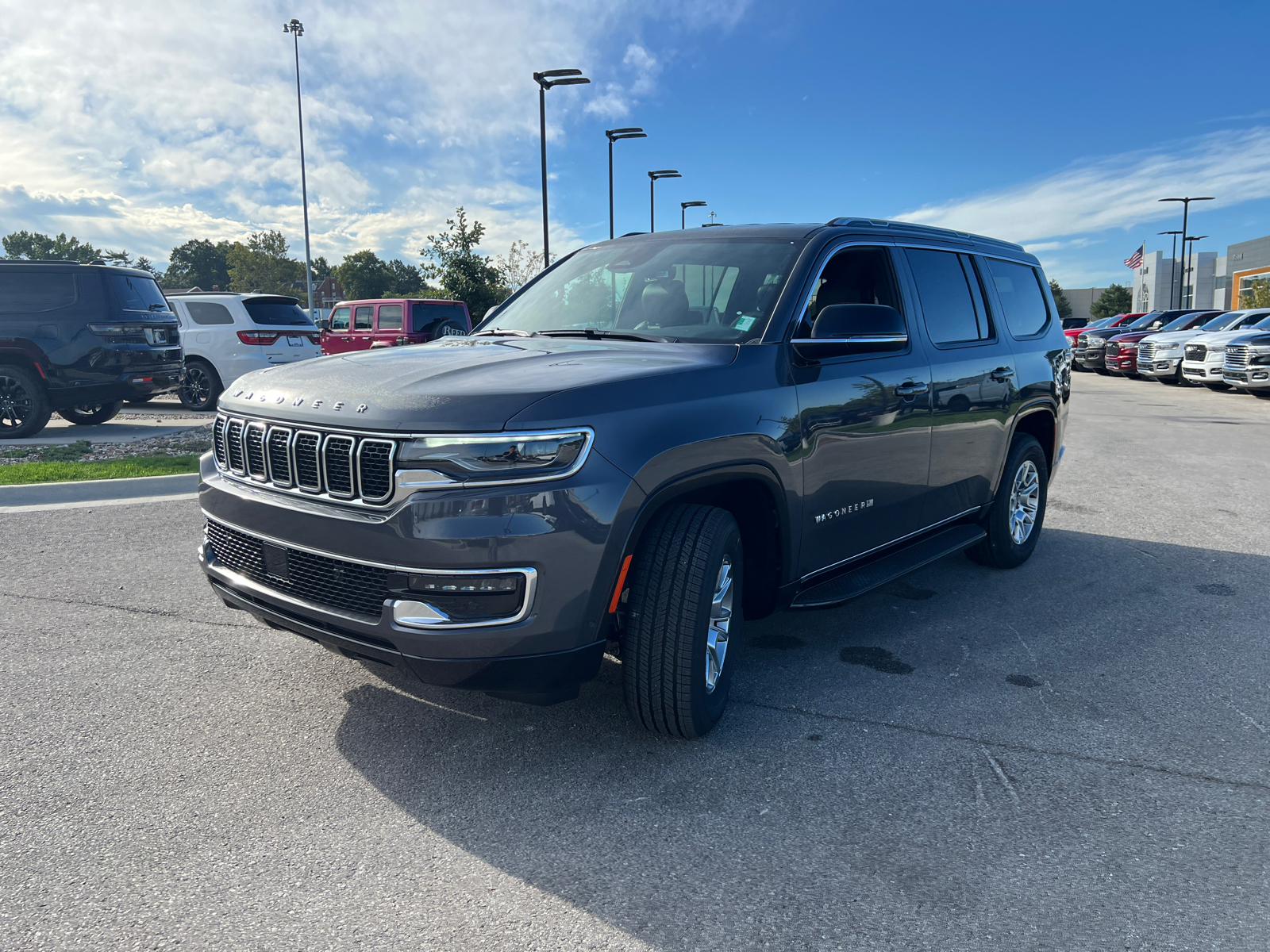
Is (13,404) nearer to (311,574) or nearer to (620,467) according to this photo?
(311,574)

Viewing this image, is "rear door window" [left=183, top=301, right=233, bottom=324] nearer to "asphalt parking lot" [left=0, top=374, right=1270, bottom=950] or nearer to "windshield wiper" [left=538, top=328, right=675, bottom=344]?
"asphalt parking lot" [left=0, top=374, right=1270, bottom=950]

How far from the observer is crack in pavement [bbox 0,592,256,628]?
15.3 feet

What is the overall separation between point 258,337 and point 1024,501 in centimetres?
1211

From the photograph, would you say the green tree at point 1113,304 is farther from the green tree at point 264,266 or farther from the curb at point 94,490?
the curb at point 94,490

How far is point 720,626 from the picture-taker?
3.43 m

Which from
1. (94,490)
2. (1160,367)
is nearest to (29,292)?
(94,490)

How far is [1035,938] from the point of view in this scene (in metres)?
2.34

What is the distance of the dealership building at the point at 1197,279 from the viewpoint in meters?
72.7

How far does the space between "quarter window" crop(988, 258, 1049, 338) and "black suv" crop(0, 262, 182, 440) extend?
33.3 ft

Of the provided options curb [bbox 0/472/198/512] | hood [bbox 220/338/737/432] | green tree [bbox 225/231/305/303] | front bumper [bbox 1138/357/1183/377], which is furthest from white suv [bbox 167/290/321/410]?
green tree [bbox 225/231/305/303]

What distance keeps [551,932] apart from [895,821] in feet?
3.69

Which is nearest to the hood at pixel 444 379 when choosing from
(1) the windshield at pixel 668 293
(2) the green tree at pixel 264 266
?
(1) the windshield at pixel 668 293

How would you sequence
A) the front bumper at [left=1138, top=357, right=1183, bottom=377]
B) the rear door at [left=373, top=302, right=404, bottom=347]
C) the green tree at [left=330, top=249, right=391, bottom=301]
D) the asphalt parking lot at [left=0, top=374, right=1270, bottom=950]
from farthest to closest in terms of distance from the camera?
the green tree at [left=330, top=249, right=391, bottom=301]
the front bumper at [left=1138, top=357, right=1183, bottom=377]
the rear door at [left=373, top=302, right=404, bottom=347]
the asphalt parking lot at [left=0, top=374, right=1270, bottom=950]

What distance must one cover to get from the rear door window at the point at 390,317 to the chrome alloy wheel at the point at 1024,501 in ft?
47.2
